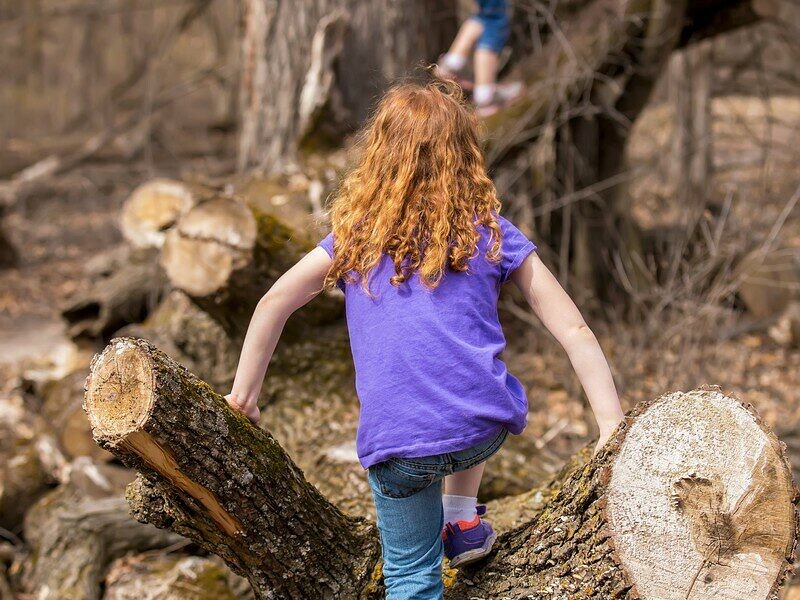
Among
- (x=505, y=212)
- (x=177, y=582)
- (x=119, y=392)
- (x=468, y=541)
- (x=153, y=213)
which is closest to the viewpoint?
(x=119, y=392)

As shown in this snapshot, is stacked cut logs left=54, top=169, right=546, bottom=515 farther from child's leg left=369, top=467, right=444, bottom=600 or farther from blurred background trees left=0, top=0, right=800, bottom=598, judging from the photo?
child's leg left=369, top=467, right=444, bottom=600

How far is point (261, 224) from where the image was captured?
3.93m

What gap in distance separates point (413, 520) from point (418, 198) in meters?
0.83

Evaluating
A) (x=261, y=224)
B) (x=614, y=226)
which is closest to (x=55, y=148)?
(x=614, y=226)

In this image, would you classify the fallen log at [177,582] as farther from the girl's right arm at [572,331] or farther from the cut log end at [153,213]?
the cut log end at [153,213]

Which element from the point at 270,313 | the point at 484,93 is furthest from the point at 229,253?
the point at 484,93

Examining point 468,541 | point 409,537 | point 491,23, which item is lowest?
point 468,541

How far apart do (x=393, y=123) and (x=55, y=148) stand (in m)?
11.0

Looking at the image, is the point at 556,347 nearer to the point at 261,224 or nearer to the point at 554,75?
the point at 554,75

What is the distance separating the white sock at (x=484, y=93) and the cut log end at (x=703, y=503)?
3710 millimetres

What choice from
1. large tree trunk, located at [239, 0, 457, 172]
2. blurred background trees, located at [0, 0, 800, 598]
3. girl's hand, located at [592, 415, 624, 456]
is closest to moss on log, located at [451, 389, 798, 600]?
girl's hand, located at [592, 415, 624, 456]

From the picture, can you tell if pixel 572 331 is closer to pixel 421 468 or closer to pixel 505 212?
pixel 421 468

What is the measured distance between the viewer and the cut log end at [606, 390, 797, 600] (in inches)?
75.3

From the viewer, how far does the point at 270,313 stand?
7.65 ft
